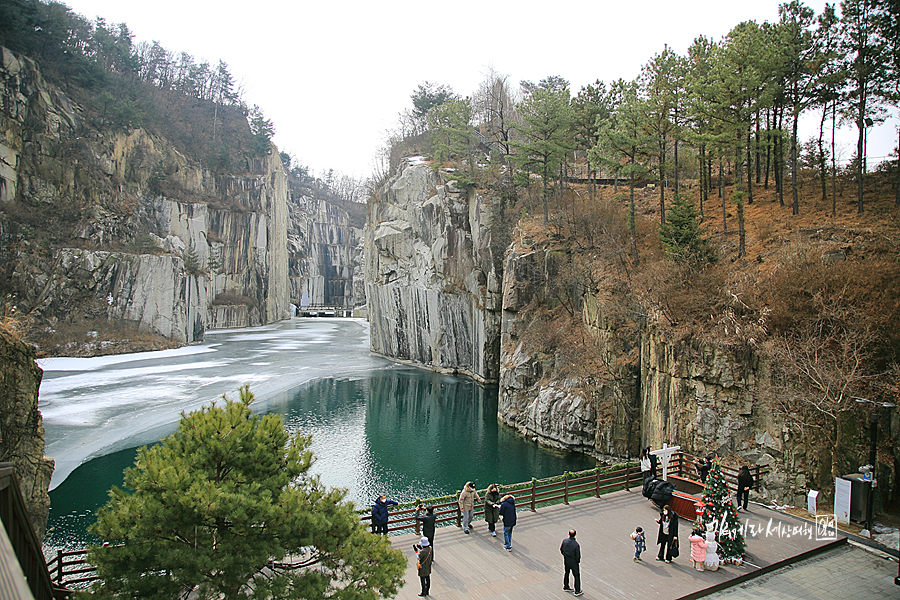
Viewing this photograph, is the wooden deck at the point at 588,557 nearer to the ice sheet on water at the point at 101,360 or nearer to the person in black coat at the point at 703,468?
the person in black coat at the point at 703,468

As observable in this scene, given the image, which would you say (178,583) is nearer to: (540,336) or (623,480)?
(623,480)

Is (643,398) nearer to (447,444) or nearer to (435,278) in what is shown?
(447,444)

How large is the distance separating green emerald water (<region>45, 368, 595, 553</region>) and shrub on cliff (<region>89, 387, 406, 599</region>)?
1110 centimetres

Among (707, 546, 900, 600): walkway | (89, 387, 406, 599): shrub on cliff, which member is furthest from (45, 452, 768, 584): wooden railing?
(89, 387, 406, 599): shrub on cliff

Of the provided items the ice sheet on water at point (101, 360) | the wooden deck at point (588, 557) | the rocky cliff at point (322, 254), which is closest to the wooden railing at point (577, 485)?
the wooden deck at point (588, 557)

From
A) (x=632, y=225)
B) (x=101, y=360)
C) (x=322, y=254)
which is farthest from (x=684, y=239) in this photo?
(x=322, y=254)

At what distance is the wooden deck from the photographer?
28.7 feet

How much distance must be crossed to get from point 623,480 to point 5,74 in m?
60.1

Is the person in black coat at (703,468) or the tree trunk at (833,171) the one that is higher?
the tree trunk at (833,171)

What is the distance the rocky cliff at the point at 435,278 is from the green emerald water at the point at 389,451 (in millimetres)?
5855

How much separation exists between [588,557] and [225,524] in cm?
705

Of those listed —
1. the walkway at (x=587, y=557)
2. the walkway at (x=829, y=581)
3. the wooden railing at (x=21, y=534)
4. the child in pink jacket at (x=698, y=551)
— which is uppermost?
the wooden railing at (x=21, y=534)

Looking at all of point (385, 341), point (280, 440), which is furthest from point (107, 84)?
point (280, 440)

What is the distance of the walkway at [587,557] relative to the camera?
874cm
